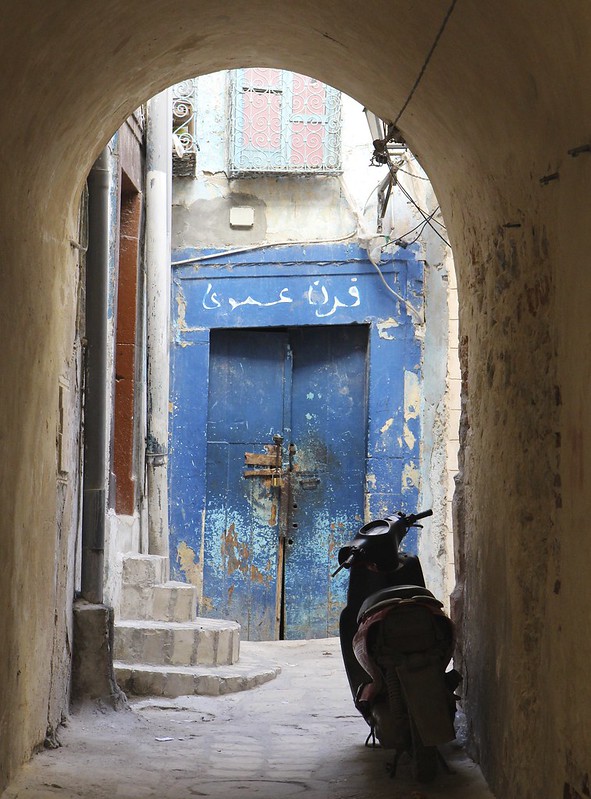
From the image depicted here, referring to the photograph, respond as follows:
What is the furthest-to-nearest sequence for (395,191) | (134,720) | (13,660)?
(395,191), (134,720), (13,660)

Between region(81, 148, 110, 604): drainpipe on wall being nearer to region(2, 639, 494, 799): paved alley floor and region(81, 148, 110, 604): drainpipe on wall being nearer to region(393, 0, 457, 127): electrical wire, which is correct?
region(2, 639, 494, 799): paved alley floor

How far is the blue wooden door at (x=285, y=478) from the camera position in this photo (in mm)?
10008

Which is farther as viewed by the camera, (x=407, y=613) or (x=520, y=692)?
(x=407, y=613)

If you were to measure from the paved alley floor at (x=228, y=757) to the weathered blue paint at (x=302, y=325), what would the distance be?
3.32 m

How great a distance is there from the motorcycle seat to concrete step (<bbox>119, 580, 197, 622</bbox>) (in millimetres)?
3022

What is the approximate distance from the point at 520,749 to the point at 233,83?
791 centimetres

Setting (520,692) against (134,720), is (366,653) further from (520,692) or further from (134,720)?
(134,720)

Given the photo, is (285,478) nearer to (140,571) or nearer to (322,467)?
(322,467)

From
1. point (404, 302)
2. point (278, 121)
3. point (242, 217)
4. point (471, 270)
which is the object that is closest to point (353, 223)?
point (404, 302)

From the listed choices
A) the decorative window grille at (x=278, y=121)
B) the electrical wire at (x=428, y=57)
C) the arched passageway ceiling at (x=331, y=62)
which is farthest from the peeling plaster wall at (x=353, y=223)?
the electrical wire at (x=428, y=57)

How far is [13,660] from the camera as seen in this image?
3.92 meters

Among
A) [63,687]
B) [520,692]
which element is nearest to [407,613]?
[520,692]

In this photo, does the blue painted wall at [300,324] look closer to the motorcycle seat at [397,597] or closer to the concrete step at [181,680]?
the concrete step at [181,680]

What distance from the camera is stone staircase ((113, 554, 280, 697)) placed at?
657cm
